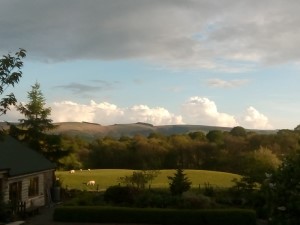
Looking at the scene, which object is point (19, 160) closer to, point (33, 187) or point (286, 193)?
point (33, 187)

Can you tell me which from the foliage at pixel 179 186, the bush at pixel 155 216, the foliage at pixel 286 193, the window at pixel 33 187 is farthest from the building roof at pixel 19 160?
the foliage at pixel 286 193

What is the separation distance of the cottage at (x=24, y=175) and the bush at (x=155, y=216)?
3.18m

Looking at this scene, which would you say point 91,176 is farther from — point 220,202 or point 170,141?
point 220,202

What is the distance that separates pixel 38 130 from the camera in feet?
148

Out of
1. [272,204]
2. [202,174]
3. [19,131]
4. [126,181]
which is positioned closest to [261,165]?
[126,181]

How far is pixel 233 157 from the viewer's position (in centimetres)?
7881

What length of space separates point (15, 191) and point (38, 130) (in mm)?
17877

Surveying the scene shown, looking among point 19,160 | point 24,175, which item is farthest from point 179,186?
point 19,160

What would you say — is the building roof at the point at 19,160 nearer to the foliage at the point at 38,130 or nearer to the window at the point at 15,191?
the window at the point at 15,191

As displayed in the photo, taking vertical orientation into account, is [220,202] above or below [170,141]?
below

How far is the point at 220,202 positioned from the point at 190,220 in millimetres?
6326

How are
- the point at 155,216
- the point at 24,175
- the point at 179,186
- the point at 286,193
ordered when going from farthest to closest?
the point at 179,186
the point at 24,175
the point at 155,216
the point at 286,193

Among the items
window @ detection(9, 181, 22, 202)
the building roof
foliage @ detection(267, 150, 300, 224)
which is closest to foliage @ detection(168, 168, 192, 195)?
the building roof

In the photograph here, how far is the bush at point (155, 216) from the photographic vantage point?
24.8 meters
